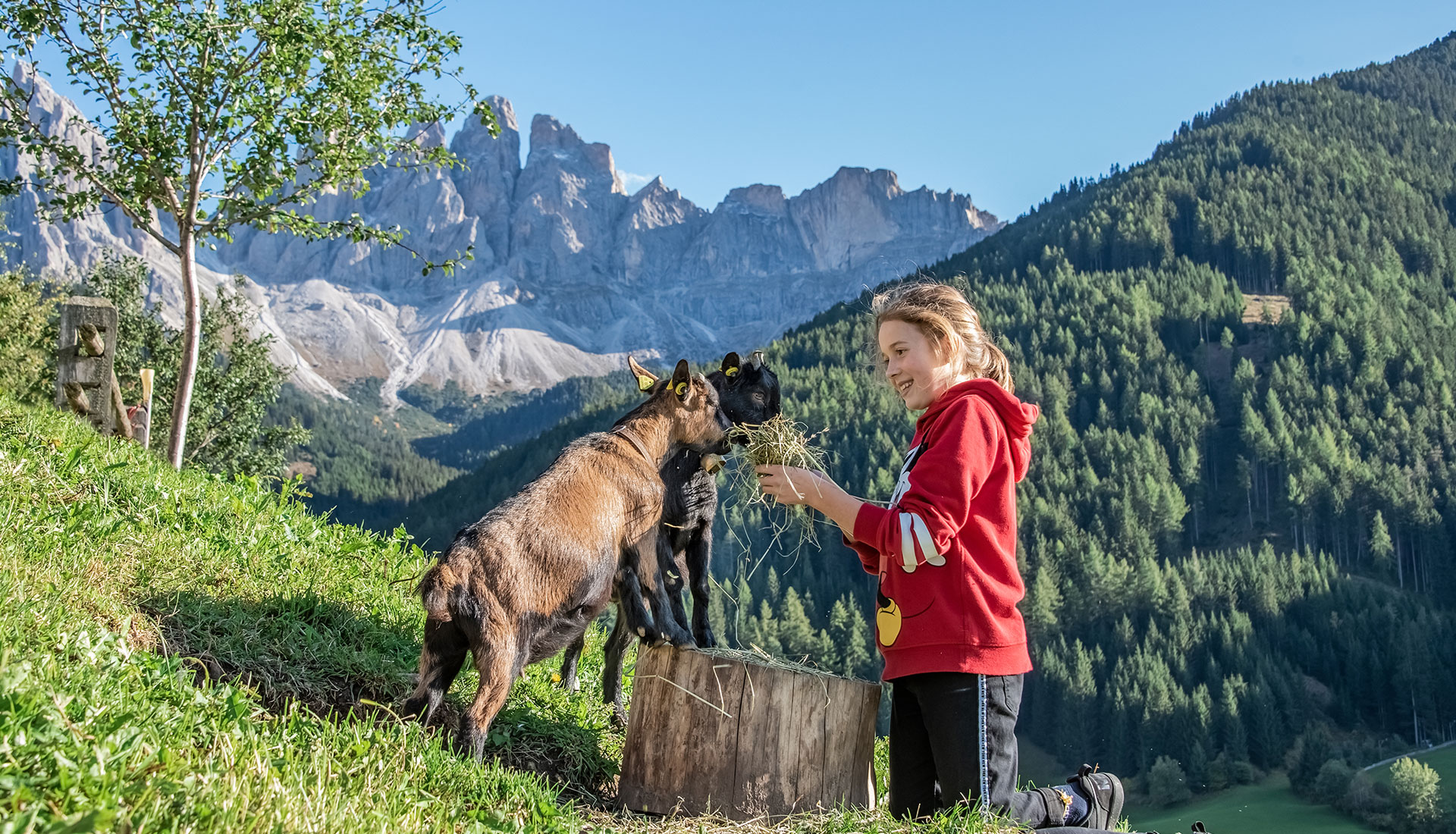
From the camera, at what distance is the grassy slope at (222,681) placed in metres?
2.59

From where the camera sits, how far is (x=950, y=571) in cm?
423

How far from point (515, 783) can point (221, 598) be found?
2550 millimetres

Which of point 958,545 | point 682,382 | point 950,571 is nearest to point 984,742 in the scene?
point 950,571

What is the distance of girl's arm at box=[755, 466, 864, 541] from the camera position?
4426mm

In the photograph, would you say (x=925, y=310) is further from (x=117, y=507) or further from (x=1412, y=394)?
(x=1412, y=394)

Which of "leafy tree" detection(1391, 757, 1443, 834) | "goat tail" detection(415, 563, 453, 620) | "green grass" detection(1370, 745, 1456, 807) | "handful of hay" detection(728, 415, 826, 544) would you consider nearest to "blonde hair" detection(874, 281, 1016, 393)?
"handful of hay" detection(728, 415, 826, 544)

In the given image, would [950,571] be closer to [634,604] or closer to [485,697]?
[634,604]

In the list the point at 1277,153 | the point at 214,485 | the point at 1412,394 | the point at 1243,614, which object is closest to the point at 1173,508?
the point at 1243,614

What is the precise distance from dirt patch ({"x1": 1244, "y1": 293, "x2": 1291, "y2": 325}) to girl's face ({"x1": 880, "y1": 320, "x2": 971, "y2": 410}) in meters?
163

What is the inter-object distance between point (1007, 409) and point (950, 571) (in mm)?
789

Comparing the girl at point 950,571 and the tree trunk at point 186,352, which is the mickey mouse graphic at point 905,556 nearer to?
the girl at point 950,571

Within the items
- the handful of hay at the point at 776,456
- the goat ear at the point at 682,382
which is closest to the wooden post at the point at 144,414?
the goat ear at the point at 682,382

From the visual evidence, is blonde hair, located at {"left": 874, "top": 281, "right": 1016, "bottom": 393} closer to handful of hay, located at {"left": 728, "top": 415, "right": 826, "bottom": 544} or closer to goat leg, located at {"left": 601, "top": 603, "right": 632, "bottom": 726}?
handful of hay, located at {"left": 728, "top": 415, "right": 826, "bottom": 544}

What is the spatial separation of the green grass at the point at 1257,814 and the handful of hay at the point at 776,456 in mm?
68391
